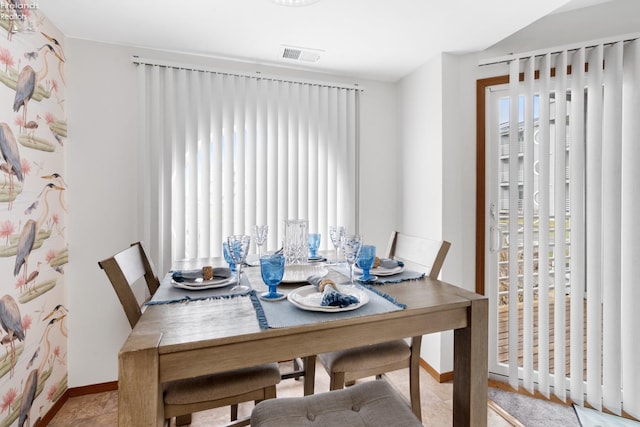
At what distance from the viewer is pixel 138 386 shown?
2.77 feet

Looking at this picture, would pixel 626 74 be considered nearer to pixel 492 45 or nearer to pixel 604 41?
pixel 604 41

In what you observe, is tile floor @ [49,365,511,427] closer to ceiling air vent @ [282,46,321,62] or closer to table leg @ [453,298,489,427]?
table leg @ [453,298,489,427]

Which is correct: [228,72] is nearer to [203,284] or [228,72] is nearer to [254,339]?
[203,284]

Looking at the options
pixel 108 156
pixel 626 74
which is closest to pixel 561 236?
pixel 626 74

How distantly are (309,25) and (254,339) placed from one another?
189 cm

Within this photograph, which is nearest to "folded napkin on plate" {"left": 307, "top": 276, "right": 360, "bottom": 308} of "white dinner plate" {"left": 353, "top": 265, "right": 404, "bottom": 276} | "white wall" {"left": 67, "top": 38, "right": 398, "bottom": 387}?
"white dinner plate" {"left": 353, "top": 265, "right": 404, "bottom": 276}

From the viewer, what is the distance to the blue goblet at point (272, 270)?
118 centimetres

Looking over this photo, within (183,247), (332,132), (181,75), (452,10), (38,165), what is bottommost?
(183,247)

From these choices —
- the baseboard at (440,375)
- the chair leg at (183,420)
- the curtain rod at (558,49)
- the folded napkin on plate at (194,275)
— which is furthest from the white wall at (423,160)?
the chair leg at (183,420)

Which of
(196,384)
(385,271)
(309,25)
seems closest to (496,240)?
(385,271)

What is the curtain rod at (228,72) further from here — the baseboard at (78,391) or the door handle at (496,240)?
the baseboard at (78,391)

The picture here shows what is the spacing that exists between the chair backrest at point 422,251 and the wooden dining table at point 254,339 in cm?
21

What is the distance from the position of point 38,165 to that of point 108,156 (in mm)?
427

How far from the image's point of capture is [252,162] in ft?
8.14
